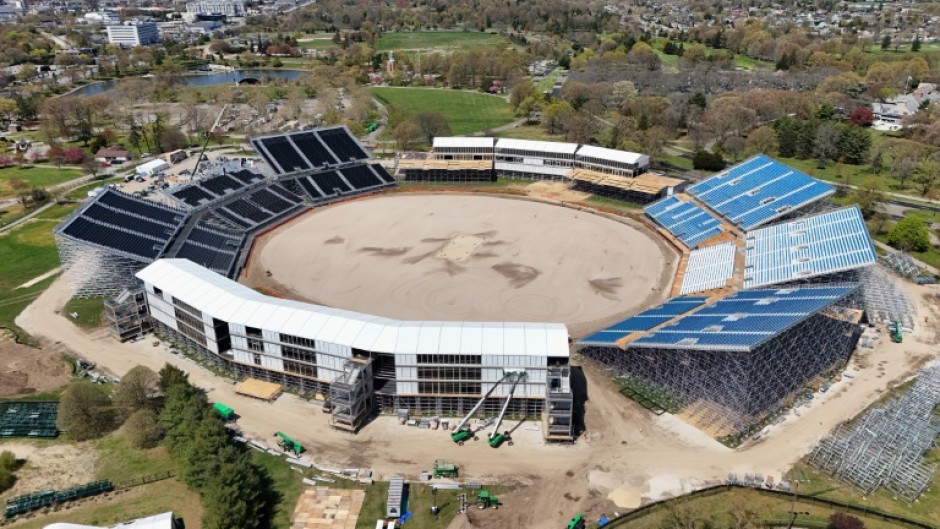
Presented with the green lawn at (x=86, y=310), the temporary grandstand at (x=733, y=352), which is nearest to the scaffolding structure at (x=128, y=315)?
the green lawn at (x=86, y=310)

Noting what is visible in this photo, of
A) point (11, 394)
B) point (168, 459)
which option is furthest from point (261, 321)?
point (11, 394)

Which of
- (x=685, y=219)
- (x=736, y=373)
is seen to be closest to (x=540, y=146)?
(x=685, y=219)

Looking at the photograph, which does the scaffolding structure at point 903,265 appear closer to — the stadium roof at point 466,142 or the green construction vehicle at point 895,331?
the green construction vehicle at point 895,331

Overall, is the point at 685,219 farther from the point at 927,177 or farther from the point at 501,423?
the point at 501,423

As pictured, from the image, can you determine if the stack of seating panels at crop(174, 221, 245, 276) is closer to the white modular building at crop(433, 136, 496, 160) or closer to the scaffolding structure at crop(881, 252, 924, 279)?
the white modular building at crop(433, 136, 496, 160)

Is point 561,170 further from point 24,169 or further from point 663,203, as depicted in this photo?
point 24,169

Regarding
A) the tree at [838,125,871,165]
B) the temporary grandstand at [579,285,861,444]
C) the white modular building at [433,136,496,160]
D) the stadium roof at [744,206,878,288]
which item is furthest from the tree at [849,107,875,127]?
the temporary grandstand at [579,285,861,444]
